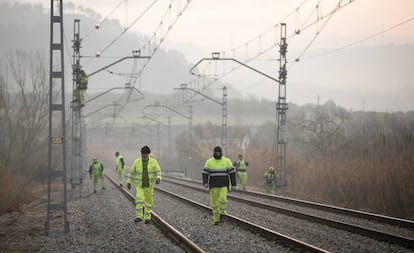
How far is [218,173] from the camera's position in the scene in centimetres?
1764

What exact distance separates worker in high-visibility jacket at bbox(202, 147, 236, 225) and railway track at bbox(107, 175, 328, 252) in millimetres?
680

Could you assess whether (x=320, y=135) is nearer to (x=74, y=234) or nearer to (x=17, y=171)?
(x=17, y=171)

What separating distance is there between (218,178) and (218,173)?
14 centimetres

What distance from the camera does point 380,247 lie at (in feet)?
45.0

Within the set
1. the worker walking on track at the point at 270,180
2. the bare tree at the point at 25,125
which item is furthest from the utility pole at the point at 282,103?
the bare tree at the point at 25,125

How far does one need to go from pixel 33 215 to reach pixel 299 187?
1938 cm

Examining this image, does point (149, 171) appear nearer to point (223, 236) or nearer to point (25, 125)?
point (223, 236)

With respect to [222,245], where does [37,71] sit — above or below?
above

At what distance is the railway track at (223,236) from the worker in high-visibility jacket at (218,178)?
0.68 meters

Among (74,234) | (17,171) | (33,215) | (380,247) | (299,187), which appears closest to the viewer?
(380,247)

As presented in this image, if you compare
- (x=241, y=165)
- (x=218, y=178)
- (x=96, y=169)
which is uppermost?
(x=218, y=178)

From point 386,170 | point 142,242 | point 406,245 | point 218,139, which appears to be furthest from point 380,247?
point 218,139

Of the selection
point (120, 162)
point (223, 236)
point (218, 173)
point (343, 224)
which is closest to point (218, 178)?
point (218, 173)

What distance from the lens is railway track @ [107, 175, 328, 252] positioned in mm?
13586
